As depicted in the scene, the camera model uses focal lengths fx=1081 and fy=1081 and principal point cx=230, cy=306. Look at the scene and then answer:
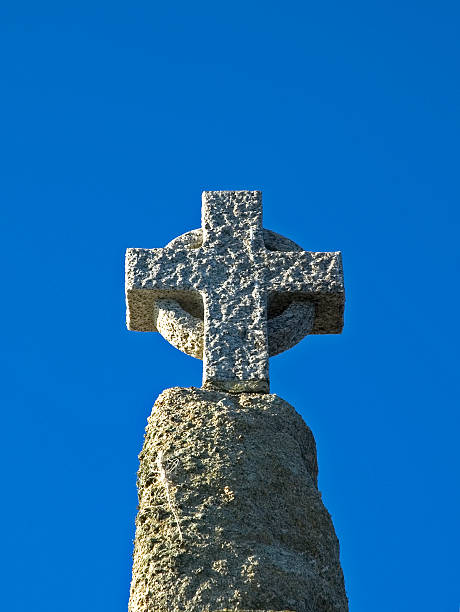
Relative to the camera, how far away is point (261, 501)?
4496mm

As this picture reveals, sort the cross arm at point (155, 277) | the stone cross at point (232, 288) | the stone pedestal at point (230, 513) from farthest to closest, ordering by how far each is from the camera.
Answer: the cross arm at point (155, 277), the stone cross at point (232, 288), the stone pedestal at point (230, 513)

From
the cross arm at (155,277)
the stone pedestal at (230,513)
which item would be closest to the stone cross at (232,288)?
the cross arm at (155,277)

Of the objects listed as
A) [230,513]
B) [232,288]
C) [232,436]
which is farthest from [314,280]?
[230,513]

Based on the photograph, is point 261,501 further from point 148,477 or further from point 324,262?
point 324,262

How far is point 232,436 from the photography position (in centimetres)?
468

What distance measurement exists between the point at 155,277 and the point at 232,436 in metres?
1.49

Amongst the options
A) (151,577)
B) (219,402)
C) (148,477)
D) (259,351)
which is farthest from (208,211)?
(151,577)

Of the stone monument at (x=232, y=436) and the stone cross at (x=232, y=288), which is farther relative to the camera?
the stone cross at (x=232, y=288)

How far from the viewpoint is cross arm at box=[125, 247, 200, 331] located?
5863 millimetres

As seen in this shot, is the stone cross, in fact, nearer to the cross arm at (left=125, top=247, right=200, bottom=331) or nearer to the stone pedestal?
the cross arm at (left=125, top=247, right=200, bottom=331)

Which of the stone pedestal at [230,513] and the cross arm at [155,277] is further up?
the cross arm at [155,277]

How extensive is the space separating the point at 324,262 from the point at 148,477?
1.93 metres

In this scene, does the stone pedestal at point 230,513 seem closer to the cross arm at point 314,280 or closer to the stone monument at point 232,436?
the stone monument at point 232,436

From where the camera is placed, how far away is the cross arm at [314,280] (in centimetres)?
589
